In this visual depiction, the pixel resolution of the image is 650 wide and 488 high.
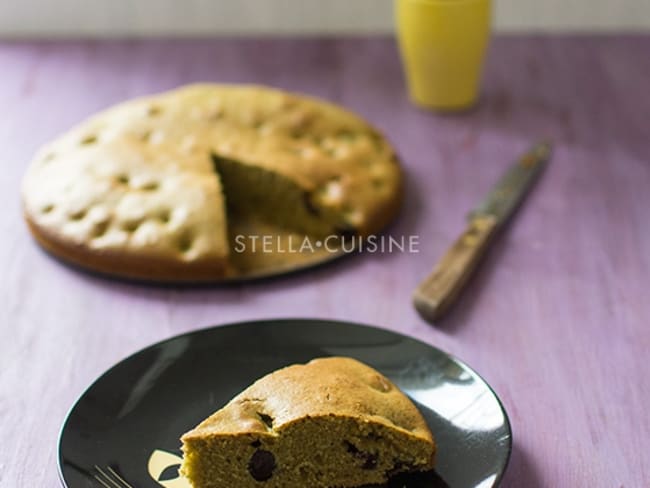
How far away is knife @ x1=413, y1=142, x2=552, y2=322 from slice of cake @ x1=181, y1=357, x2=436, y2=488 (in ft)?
0.84

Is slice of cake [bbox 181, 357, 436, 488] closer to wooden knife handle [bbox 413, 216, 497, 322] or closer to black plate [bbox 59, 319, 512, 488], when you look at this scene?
black plate [bbox 59, 319, 512, 488]

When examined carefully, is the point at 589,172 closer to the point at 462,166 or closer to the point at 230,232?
the point at 462,166

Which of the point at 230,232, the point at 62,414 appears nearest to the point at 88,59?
the point at 230,232

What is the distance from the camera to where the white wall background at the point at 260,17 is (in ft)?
6.47

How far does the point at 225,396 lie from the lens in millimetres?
984

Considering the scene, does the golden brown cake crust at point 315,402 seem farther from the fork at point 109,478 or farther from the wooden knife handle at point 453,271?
the wooden knife handle at point 453,271

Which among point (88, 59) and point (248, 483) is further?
point (88, 59)

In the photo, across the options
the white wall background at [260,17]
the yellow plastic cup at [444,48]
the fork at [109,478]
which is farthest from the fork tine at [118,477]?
the white wall background at [260,17]

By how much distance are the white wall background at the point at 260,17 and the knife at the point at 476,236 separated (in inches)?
22.0

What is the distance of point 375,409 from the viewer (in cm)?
89

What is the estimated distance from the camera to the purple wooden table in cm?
100

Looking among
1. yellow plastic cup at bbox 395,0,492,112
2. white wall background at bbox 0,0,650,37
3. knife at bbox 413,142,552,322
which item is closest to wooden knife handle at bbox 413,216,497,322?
knife at bbox 413,142,552,322

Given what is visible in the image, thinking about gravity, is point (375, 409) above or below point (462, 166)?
above

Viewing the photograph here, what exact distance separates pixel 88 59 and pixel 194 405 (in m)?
1.05
